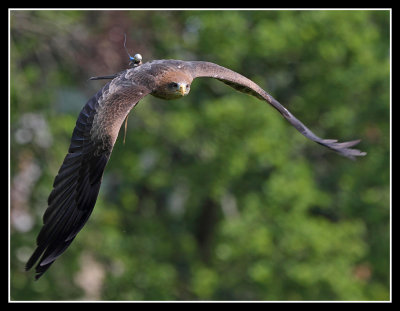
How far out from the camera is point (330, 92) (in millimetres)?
16891

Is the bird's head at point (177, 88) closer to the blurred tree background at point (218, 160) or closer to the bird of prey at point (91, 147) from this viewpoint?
the bird of prey at point (91, 147)

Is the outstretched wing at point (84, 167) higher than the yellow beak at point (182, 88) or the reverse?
the reverse

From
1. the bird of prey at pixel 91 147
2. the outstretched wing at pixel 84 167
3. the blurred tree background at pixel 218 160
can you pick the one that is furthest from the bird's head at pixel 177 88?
the blurred tree background at pixel 218 160

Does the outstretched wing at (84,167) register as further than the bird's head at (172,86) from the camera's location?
No

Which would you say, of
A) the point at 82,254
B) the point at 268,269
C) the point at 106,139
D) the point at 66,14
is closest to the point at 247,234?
the point at 268,269

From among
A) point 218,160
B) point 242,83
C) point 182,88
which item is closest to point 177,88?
point 182,88

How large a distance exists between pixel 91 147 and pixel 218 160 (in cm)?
919

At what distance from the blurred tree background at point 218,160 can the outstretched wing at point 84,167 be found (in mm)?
6675

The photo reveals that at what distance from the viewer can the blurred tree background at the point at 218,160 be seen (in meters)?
14.1

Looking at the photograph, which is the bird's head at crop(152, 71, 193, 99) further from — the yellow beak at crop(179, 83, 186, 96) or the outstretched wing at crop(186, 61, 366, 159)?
the outstretched wing at crop(186, 61, 366, 159)

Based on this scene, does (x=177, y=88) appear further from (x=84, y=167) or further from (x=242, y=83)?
(x=84, y=167)

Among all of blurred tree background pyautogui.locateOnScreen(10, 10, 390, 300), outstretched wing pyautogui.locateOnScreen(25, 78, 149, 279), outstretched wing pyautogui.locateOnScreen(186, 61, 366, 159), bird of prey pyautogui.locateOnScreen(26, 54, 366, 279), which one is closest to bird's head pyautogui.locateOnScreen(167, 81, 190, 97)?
bird of prey pyautogui.locateOnScreen(26, 54, 366, 279)

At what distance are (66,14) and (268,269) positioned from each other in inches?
224

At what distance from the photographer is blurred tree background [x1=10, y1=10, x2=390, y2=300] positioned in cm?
1409
